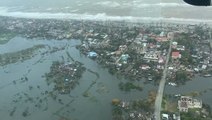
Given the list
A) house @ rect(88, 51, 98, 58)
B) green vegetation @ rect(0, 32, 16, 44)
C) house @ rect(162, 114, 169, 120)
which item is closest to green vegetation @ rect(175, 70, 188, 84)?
house @ rect(162, 114, 169, 120)

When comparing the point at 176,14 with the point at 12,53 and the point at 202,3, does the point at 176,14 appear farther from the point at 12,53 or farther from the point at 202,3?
the point at 202,3

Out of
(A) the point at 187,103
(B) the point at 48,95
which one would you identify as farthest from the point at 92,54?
(A) the point at 187,103

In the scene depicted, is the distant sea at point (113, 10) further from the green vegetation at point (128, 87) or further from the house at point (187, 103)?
the house at point (187, 103)

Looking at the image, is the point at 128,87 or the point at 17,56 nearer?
the point at 128,87

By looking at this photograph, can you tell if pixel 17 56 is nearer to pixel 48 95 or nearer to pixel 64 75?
pixel 64 75

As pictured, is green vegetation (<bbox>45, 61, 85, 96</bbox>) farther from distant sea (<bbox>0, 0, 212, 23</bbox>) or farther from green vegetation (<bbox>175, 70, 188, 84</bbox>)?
distant sea (<bbox>0, 0, 212, 23</bbox>)

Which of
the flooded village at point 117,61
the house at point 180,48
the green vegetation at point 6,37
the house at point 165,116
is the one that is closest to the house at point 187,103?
the flooded village at point 117,61

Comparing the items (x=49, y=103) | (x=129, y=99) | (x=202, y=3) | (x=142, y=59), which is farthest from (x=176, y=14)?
(x=202, y=3)
